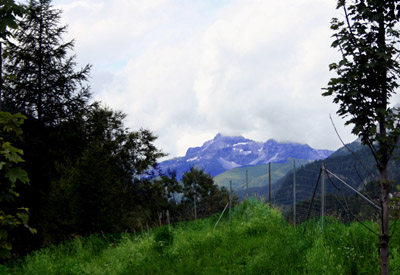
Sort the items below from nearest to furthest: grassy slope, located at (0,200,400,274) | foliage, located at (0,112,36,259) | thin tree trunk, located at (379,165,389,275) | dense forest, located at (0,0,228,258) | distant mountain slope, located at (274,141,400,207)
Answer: thin tree trunk, located at (379,165,389,275), foliage, located at (0,112,36,259), distant mountain slope, located at (274,141,400,207), grassy slope, located at (0,200,400,274), dense forest, located at (0,0,228,258)

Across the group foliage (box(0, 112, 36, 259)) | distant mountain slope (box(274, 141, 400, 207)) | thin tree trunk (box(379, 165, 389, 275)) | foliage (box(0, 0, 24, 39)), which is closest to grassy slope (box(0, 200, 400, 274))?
distant mountain slope (box(274, 141, 400, 207))

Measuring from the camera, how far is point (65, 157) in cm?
2070

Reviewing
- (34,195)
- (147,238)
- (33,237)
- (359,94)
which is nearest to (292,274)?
(359,94)

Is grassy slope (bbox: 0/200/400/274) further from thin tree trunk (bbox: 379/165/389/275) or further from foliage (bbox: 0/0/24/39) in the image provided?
foliage (bbox: 0/0/24/39)

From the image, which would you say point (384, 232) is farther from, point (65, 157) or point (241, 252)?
point (65, 157)

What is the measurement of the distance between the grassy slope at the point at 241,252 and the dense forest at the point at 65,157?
195 cm

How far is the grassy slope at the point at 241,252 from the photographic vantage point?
8.48m

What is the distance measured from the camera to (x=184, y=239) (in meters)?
11.6

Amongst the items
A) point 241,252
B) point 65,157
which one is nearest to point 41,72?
point 65,157

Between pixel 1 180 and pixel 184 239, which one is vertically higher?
pixel 1 180

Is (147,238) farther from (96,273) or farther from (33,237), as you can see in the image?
(33,237)

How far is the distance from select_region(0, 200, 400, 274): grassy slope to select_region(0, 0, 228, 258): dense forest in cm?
195

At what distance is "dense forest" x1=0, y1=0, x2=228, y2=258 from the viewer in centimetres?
1522

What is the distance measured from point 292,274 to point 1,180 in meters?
5.72
